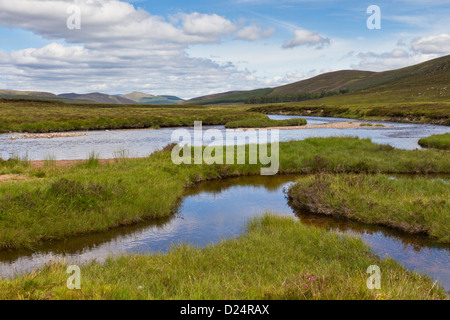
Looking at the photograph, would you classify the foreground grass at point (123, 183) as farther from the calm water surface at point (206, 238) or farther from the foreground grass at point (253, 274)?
the foreground grass at point (253, 274)

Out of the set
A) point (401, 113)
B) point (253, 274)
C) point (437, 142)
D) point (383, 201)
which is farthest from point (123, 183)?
point (401, 113)

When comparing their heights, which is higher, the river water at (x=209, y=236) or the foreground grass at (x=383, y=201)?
the foreground grass at (x=383, y=201)

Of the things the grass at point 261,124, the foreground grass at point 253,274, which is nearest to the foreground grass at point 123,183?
→ the foreground grass at point 253,274

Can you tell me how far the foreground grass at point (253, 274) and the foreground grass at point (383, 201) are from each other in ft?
9.69

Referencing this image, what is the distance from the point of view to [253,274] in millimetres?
7703

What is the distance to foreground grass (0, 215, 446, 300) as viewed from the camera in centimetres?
558

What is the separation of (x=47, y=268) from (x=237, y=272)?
3.99m

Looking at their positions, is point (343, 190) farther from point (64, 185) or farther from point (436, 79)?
point (436, 79)

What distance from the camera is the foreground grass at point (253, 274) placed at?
5.58 m

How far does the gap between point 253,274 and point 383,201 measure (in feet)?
27.2

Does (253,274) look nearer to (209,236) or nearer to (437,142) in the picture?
(209,236)

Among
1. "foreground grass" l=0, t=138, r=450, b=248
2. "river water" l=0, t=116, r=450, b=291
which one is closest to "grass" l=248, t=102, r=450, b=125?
"foreground grass" l=0, t=138, r=450, b=248
